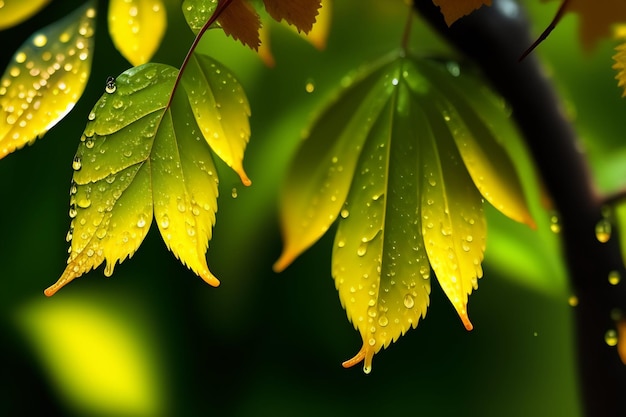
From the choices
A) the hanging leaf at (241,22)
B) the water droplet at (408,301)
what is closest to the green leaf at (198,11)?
the hanging leaf at (241,22)

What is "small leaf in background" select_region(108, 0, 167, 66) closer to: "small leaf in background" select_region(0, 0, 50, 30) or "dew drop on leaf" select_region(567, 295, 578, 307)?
"small leaf in background" select_region(0, 0, 50, 30)

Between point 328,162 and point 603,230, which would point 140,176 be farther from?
point 603,230

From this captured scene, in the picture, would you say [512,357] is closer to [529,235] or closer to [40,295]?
[529,235]

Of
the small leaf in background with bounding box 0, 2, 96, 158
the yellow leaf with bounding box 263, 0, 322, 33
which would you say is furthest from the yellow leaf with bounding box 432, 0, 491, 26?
the small leaf in background with bounding box 0, 2, 96, 158

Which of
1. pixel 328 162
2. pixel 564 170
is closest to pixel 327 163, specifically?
pixel 328 162

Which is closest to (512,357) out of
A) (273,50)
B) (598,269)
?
(598,269)

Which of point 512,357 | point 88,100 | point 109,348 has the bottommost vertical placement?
point 512,357

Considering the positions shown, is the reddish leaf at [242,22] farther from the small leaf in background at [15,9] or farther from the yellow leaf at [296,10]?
the small leaf in background at [15,9]
